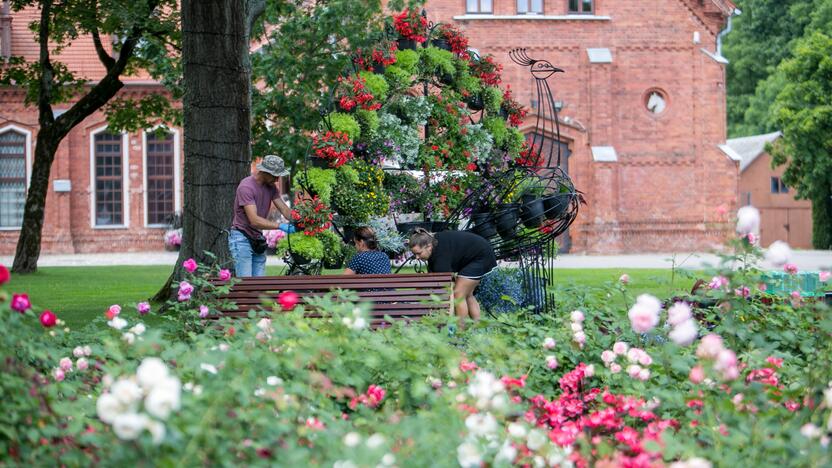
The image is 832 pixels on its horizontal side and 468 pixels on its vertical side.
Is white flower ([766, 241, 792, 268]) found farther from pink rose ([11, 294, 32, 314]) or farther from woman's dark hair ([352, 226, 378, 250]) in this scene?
woman's dark hair ([352, 226, 378, 250])

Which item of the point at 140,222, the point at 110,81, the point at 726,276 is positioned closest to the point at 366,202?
the point at 726,276

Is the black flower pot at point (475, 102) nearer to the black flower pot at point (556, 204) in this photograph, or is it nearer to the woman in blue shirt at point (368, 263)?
the black flower pot at point (556, 204)

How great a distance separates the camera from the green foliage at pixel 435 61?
10.6m

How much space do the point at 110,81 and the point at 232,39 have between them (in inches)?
358

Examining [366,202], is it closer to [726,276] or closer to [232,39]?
[232,39]

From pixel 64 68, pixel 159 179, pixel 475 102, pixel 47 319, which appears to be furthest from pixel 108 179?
pixel 47 319

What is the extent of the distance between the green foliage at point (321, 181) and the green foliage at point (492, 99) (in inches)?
110

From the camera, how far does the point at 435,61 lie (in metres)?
10.7

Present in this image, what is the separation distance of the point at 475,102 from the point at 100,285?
933 centimetres

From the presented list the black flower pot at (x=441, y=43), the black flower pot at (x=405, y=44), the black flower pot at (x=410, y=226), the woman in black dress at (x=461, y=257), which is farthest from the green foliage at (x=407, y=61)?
the woman in black dress at (x=461, y=257)

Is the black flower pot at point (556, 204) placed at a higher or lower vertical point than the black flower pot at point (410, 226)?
higher

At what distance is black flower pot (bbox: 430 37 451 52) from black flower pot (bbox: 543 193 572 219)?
7.08ft

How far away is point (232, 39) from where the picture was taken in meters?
11.3

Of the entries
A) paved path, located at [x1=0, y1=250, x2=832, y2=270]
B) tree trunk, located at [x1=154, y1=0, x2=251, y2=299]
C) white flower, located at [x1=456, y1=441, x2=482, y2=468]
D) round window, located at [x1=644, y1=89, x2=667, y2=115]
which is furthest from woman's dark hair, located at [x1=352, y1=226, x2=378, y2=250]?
round window, located at [x1=644, y1=89, x2=667, y2=115]
